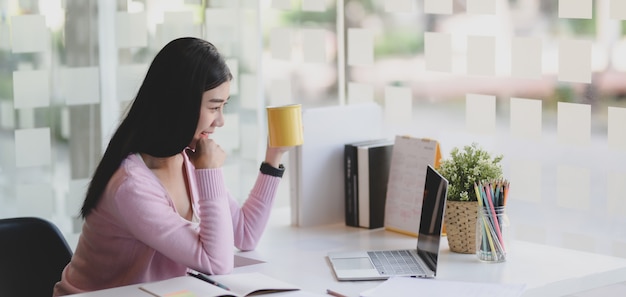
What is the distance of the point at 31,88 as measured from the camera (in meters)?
2.93

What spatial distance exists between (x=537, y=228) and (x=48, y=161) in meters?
1.56

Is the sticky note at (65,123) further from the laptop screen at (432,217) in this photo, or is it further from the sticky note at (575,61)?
the sticky note at (575,61)

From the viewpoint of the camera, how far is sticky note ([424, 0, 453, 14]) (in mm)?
2961

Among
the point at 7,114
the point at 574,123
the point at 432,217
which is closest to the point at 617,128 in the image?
the point at 574,123

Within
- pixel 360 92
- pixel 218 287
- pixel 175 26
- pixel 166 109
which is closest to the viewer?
pixel 218 287

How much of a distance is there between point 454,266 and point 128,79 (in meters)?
1.41

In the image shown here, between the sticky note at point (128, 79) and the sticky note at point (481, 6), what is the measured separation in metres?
1.13

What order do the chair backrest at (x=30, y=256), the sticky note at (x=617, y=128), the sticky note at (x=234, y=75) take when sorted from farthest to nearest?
1. the sticky note at (x=234, y=75)
2. the sticky note at (x=617, y=128)
3. the chair backrest at (x=30, y=256)

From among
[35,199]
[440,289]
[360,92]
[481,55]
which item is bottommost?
[440,289]

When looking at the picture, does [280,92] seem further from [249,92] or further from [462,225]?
[462,225]

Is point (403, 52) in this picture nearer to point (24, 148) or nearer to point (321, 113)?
point (321, 113)

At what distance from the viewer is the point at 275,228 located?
9.26ft

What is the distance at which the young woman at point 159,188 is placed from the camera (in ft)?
6.92

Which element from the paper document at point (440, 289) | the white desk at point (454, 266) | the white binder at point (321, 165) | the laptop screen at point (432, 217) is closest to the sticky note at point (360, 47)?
the white binder at point (321, 165)
